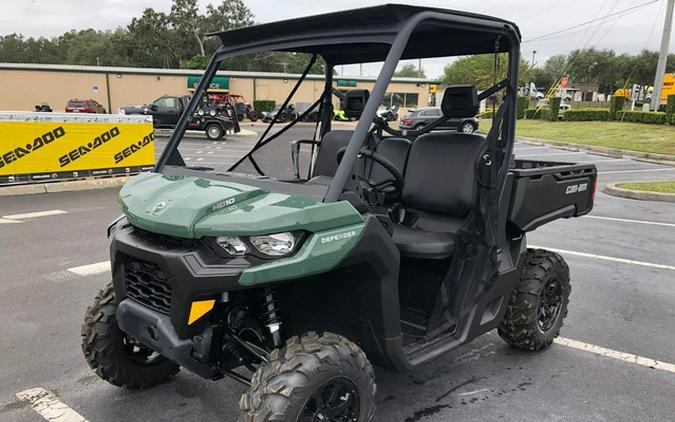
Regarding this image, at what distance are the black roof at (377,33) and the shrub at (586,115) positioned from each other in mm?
34082

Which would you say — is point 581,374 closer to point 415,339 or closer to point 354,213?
point 415,339

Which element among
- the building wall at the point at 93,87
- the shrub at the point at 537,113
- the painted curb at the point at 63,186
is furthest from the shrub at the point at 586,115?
the painted curb at the point at 63,186

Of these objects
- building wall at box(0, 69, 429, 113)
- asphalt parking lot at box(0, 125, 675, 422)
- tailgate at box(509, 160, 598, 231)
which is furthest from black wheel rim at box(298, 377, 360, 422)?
building wall at box(0, 69, 429, 113)

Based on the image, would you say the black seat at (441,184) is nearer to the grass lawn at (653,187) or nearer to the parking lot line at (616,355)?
the parking lot line at (616,355)

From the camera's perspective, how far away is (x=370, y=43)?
2.79 meters

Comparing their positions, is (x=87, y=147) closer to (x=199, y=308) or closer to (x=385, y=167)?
(x=385, y=167)

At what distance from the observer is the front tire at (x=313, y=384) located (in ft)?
7.42

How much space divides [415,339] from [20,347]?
2.95m

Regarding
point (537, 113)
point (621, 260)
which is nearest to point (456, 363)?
point (621, 260)

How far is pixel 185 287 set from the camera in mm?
2283

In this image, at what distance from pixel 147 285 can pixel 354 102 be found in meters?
1.80

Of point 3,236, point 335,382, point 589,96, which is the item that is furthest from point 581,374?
point 589,96

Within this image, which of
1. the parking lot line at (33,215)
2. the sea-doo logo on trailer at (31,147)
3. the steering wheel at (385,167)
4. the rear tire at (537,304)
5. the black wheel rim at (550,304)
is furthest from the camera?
the sea-doo logo on trailer at (31,147)

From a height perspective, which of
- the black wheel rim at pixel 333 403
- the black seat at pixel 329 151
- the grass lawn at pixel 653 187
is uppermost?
the black seat at pixel 329 151
